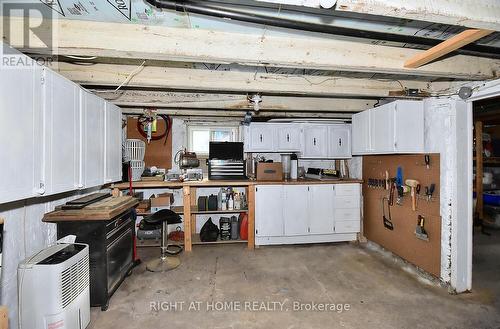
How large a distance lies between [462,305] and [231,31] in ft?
10.6

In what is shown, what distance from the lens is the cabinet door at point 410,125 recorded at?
2760 mm

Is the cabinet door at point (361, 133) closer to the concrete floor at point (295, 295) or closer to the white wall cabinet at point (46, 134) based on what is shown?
the concrete floor at point (295, 295)

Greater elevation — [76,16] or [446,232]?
[76,16]

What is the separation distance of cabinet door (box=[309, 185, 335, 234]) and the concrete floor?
501mm

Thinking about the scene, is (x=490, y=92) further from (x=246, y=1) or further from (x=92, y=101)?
(x=92, y=101)

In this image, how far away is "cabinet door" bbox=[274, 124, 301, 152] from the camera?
13.7 ft

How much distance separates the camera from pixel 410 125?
9.10 ft

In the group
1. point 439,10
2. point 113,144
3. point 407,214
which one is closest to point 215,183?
point 113,144

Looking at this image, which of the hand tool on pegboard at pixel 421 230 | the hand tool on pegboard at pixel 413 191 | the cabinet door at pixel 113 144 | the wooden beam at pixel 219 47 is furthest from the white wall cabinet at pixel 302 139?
the wooden beam at pixel 219 47

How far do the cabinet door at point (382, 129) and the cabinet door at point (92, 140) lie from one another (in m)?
3.42

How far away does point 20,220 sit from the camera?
1.95 m

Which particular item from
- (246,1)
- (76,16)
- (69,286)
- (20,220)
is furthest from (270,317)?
(76,16)

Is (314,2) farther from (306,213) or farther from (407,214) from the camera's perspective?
(306,213)

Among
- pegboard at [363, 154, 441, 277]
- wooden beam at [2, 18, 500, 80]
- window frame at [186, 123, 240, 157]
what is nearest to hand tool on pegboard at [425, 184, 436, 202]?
pegboard at [363, 154, 441, 277]
